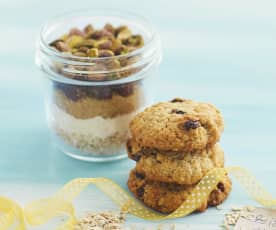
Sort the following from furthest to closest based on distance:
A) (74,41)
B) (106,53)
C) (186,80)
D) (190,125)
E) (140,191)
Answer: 1. (186,80)
2. (74,41)
3. (106,53)
4. (140,191)
5. (190,125)

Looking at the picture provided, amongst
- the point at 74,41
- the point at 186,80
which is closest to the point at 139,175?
the point at 74,41

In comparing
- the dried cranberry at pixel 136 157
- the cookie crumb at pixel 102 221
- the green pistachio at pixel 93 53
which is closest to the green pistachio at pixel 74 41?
the green pistachio at pixel 93 53

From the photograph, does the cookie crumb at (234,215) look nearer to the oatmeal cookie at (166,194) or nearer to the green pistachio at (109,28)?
the oatmeal cookie at (166,194)

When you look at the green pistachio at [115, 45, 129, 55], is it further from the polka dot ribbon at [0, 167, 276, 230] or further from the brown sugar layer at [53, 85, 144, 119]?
the polka dot ribbon at [0, 167, 276, 230]

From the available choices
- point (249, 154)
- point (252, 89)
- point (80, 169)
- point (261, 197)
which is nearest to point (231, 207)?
point (261, 197)

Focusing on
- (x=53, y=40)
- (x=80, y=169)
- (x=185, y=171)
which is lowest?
(x=80, y=169)

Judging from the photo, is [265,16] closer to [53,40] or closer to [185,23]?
[185,23]

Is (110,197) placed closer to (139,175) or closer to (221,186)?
(139,175)
